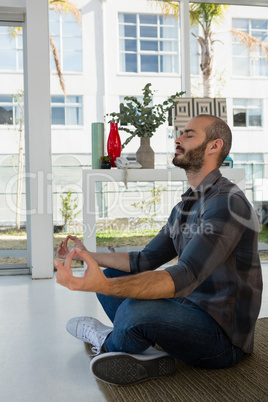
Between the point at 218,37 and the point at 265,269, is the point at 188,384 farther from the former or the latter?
the point at 218,37

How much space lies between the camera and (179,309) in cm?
167

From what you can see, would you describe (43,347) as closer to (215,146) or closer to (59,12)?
(215,146)

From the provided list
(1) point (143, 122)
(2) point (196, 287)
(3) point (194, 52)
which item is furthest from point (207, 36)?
(2) point (196, 287)

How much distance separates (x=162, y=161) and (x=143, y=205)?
433mm

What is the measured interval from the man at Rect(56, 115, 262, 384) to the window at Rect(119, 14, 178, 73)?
2.50 metres

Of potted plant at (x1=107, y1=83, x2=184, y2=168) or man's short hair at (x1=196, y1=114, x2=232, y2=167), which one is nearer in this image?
man's short hair at (x1=196, y1=114, x2=232, y2=167)

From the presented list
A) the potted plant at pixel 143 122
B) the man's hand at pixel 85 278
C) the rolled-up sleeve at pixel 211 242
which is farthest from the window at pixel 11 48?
the man's hand at pixel 85 278

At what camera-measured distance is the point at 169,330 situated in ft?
5.34

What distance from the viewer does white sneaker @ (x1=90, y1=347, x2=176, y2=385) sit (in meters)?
1.69

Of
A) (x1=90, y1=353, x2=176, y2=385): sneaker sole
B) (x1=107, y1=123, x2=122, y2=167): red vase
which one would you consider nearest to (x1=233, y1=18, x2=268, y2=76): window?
(x1=107, y1=123, x2=122, y2=167): red vase

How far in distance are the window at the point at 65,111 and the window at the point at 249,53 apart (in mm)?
1512

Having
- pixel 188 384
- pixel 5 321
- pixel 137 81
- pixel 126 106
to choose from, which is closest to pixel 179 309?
pixel 188 384

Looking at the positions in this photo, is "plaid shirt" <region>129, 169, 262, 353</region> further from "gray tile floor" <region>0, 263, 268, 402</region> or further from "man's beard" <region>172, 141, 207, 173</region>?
"gray tile floor" <region>0, 263, 268, 402</region>

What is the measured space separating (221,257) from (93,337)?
0.76 m
